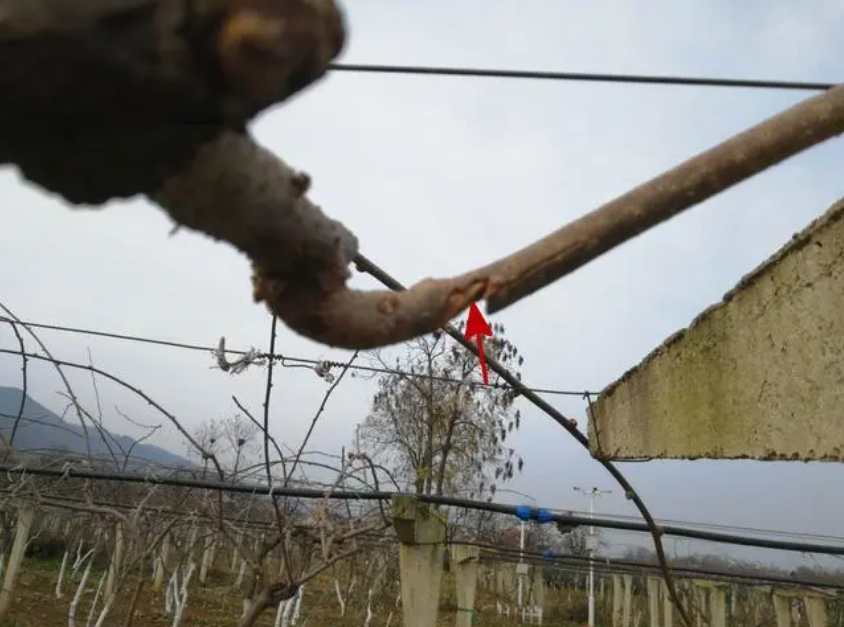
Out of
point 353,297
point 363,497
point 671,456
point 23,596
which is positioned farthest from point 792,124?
point 23,596

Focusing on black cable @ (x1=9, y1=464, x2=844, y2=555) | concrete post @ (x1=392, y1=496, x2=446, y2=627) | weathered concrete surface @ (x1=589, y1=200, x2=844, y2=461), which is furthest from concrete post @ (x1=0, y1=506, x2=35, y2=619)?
weathered concrete surface @ (x1=589, y1=200, x2=844, y2=461)

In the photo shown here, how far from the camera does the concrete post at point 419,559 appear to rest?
116 inches

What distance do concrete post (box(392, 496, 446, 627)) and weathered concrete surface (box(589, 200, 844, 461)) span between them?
4.28 ft

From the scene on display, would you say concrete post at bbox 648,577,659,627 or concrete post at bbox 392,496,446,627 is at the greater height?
concrete post at bbox 392,496,446,627

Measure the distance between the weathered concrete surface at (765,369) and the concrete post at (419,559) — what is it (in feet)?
4.28

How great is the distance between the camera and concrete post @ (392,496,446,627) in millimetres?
2936

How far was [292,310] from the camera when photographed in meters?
0.51

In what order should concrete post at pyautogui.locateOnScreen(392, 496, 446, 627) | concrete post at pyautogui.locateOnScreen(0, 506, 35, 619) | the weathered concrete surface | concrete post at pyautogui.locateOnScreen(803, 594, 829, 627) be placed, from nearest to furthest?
1. the weathered concrete surface
2. concrete post at pyautogui.locateOnScreen(392, 496, 446, 627)
3. concrete post at pyautogui.locateOnScreen(803, 594, 829, 627)
4. concrete post at pyautogui.locateOnScreen(0, 506, 35, 619)

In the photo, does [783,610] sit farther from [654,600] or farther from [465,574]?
[465,574]

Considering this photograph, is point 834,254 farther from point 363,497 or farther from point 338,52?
point 363,497

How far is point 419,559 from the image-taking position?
117 inches

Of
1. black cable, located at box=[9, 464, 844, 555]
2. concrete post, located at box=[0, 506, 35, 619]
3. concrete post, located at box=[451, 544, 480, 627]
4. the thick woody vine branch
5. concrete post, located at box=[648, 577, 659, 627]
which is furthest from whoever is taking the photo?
concrete post, located at box=[648, 577, 659, 627]

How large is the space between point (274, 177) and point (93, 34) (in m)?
Result: 0.15

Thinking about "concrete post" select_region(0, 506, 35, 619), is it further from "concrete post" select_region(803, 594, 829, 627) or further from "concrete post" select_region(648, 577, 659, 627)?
"concrete post" select_region(648, 577, 659, 627)
